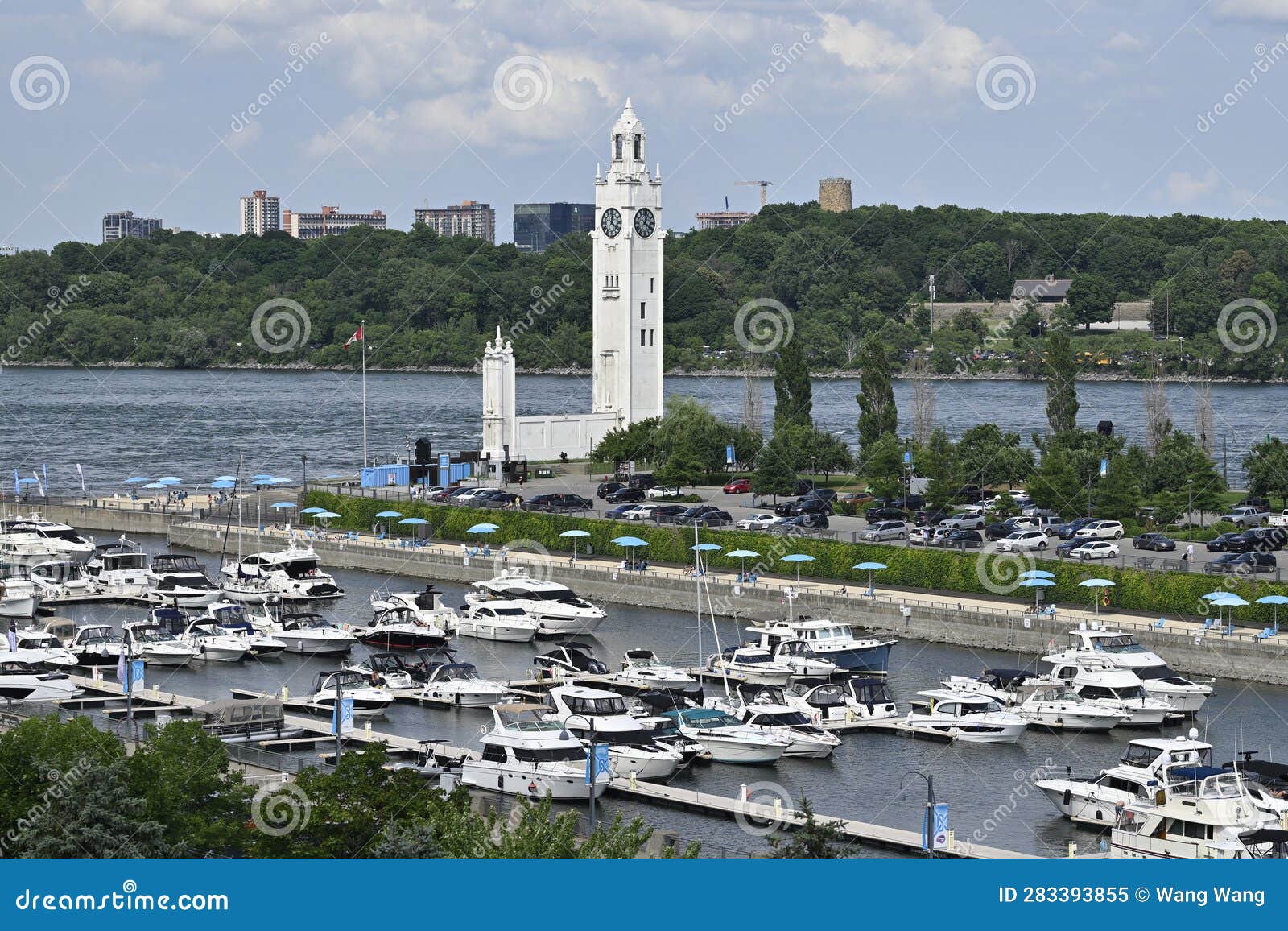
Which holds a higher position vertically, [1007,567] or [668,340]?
[668,340]

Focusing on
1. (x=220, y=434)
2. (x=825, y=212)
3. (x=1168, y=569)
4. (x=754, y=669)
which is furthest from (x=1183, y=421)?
(x=825, y=212)

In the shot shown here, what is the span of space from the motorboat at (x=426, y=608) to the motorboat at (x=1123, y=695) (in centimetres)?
1326

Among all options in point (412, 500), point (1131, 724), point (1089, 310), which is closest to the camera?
point (1131, 724)

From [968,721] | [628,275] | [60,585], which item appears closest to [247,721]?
[968,721]

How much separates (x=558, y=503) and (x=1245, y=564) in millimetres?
19173

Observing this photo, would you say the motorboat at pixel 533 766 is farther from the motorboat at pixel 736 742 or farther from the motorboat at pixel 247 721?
the motorboat at pixel 247 721

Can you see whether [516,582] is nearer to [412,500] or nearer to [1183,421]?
[412,500]

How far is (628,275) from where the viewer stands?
69.4 meters

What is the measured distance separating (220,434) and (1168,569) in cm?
6967

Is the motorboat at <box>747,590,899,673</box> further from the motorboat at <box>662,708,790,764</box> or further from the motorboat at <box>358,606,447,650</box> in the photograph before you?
the motorboat at <box>662,708,790,764</box>

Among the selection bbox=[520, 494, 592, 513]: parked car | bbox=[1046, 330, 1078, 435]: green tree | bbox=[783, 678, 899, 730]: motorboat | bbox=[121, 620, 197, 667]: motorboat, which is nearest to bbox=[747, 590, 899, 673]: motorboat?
bbox=[783, 678, 899, 730]: motorboat

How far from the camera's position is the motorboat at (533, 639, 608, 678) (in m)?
36.8

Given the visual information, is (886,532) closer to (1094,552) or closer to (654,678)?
(1094,552)

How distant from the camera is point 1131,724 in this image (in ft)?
110
